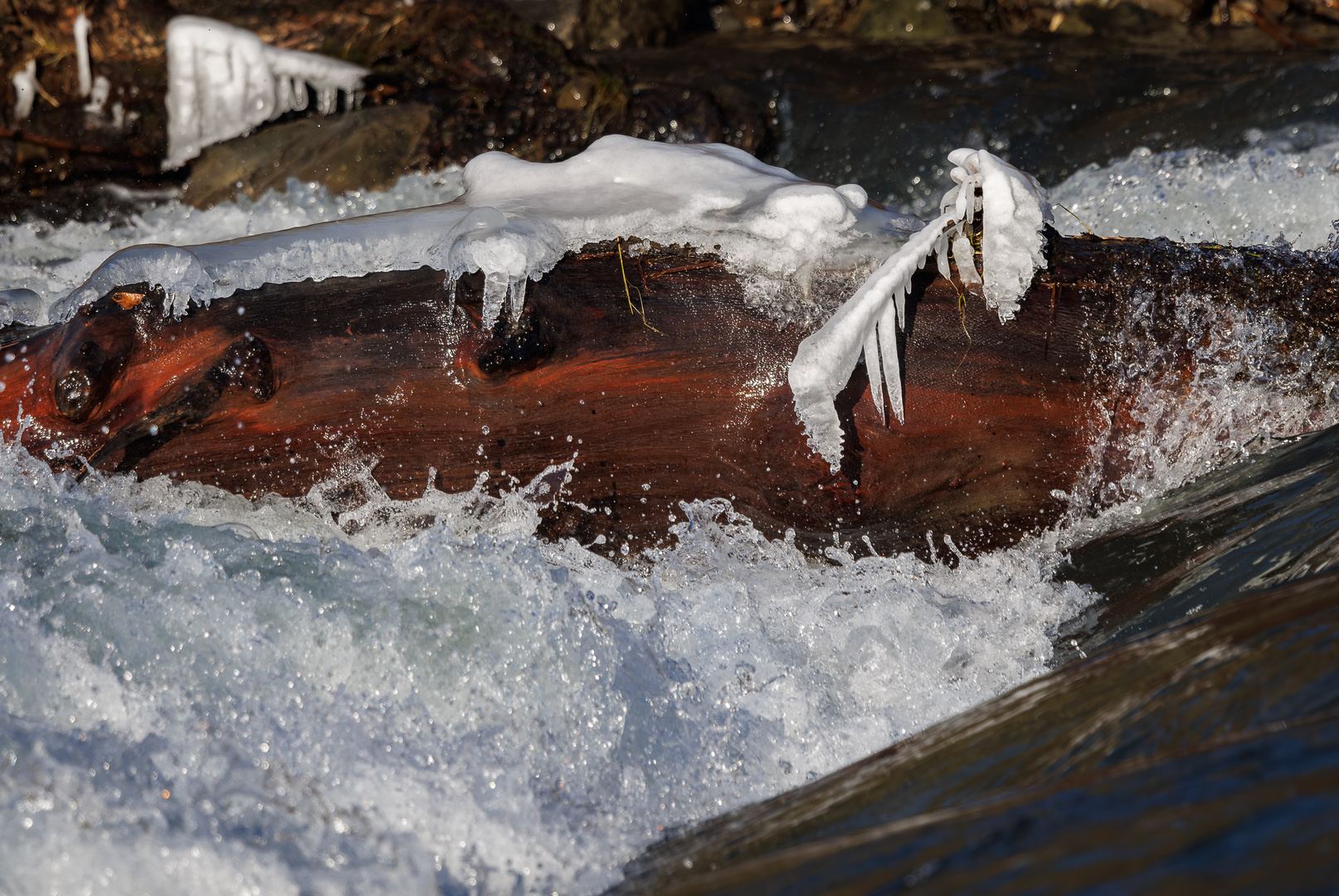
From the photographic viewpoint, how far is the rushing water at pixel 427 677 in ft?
5.01

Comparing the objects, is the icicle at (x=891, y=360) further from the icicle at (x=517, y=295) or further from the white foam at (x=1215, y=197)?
the white foam at (x=1215, y=197)

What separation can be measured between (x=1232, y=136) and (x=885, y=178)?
5.41 ft

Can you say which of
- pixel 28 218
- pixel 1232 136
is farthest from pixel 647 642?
pixel 28 218

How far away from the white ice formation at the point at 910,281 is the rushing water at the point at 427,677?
0.34 m

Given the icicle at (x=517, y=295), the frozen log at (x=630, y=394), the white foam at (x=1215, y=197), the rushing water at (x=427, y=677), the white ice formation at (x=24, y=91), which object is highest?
the white foam at (x=1215, y=197)

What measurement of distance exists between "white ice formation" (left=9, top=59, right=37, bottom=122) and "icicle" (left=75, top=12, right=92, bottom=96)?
0.80 ft

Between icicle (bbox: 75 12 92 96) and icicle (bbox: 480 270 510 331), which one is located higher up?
icicle (bbox: 480 270 510 331)

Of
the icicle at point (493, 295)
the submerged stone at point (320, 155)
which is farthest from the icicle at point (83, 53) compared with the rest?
the icicle at point (493, 295)

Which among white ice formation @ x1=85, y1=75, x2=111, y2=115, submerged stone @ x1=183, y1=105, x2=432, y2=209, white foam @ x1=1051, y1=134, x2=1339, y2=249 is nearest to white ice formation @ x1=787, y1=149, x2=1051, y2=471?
white foam @ x1=1051, y1=134, x2=1339, y2=249

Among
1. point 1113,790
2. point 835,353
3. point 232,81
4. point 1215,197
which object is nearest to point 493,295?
point 835,353

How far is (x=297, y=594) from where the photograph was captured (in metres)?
2.08

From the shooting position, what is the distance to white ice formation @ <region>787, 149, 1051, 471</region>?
91.0 inches

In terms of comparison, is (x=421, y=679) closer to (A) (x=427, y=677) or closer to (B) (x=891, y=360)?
(A) (x=427, y=677)

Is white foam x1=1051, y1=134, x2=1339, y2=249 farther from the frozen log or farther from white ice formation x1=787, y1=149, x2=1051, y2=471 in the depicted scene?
white ice formation x1=787, y1=149, x2=1051, y2=471
